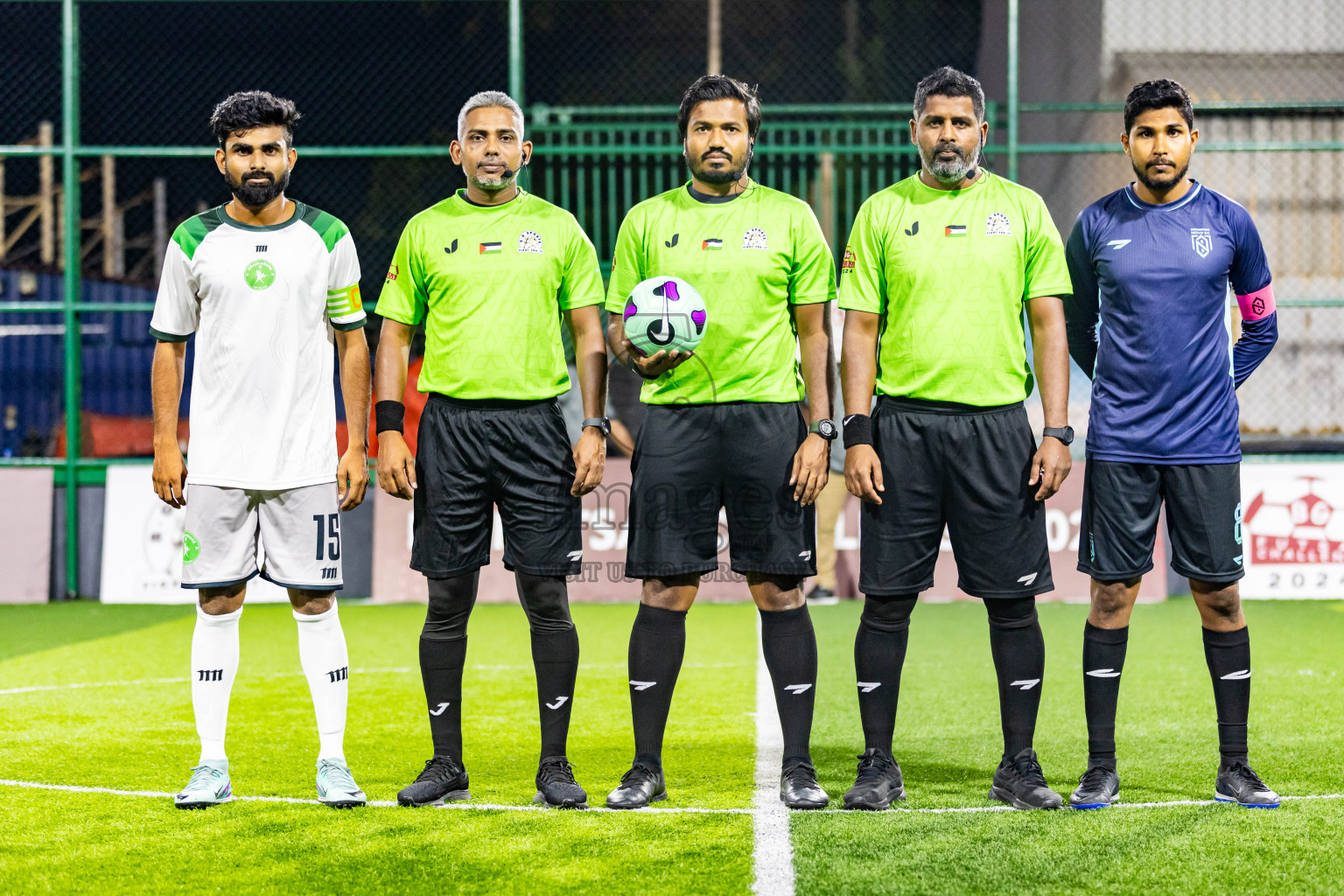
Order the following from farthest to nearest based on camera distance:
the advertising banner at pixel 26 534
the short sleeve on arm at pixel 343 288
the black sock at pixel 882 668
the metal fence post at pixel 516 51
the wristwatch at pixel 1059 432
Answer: the metal fence post at pixel 516 51 < the advertising banner at pixel 26 534 < the short sleeve on arm at pixel 343 288 < the black sock at pixel 882 668 < the wristwatch at pixel 1059 432

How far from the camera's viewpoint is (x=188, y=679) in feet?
23.2

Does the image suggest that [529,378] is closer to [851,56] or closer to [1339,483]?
[1339,483]

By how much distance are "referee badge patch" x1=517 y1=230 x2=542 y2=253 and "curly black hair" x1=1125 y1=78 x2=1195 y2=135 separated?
1888 millimetres

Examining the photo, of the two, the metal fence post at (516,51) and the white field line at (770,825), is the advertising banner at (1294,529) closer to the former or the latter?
the white field line at (770,825)

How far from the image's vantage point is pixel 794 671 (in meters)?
4.34

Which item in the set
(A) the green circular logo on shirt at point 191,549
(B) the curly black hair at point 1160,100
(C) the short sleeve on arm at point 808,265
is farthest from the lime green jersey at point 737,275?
(A) the green circular logo on shirt at point 191,549

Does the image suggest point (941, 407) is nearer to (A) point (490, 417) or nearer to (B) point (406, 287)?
(A) point (490, 417)

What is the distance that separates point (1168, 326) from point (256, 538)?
292 centimetres

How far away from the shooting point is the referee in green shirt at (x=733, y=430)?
4285mm

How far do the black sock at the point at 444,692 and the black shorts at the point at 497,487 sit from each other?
0.78 ft

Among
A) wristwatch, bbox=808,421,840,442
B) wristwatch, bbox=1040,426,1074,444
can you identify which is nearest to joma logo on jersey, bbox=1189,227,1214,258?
wristwatch, bbox=1040,426,1074,444

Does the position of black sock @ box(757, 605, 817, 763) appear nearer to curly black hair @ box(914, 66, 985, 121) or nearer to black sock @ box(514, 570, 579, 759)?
black sock @ box(514, 570, 579, 759)

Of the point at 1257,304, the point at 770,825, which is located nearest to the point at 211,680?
the point at 770,825

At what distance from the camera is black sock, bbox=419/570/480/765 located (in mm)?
4418
